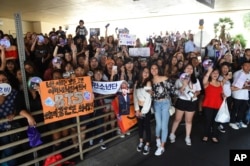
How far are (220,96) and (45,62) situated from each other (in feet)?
12.6

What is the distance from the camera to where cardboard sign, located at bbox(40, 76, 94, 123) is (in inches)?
135

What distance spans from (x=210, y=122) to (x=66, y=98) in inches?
121

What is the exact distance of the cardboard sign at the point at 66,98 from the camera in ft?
11.2

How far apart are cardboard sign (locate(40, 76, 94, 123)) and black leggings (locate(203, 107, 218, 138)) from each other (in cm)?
246

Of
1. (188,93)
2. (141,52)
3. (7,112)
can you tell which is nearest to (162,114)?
(188,93)

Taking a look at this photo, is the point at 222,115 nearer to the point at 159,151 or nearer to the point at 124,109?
the point at 159,151

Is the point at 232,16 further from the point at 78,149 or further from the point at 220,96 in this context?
the point at 78,149

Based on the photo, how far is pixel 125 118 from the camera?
459 cm

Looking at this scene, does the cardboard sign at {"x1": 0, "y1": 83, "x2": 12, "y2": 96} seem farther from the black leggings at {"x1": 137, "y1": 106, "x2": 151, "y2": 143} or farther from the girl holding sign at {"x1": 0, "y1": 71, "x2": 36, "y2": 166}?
the black leggings at {"x1": 137, "y1": 106, "x2": 151, "y2": 143}

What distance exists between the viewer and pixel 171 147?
4777 millimetres

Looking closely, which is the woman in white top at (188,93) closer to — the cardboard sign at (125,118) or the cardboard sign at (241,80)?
the cardboard sign at (125,118)

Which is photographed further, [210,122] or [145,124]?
[210,122]

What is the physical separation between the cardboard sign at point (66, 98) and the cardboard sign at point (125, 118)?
23.5 inches

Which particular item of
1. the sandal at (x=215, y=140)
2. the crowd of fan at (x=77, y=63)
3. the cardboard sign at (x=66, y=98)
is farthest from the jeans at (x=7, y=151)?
the sandal at (x=215, y=140)
